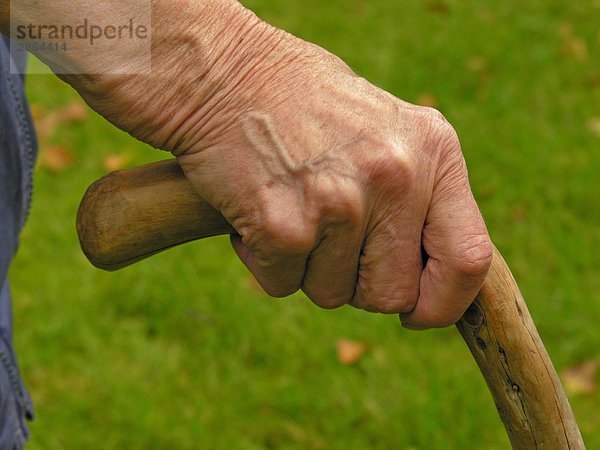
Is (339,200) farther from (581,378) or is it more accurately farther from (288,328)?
(581,378)

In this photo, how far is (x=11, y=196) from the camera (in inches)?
70.6

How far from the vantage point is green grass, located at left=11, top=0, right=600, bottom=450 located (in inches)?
121

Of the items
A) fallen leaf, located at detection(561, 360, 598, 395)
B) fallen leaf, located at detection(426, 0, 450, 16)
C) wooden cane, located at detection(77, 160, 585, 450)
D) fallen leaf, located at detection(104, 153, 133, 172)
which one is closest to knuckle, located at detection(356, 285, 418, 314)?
wooden cane, located at detection(77, 160, 585, 450)

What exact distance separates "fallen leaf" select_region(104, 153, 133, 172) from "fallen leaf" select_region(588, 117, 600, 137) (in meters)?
2.27

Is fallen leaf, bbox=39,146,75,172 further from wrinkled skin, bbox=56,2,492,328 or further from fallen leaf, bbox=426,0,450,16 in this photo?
wrinkled skin, bbox=56,2,492,328

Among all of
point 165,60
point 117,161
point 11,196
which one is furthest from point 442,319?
point 117,161

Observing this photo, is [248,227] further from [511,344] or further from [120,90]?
[511,344]

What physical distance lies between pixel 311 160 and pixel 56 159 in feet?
10.4

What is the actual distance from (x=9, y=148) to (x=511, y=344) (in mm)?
1023

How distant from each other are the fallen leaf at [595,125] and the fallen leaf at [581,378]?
154 centimetres

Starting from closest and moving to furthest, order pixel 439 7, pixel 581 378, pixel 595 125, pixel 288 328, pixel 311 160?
pixel 311 160 → pixel 581 378 → pixel 288 328 → pixel 595 125 → pixel 439 7

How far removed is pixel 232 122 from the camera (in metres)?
1.43

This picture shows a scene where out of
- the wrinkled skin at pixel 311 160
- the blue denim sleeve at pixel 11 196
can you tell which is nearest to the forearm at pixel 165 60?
the wrinkled skin at pixel 311 160

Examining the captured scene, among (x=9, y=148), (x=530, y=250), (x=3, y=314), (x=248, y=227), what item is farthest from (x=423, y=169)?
(x=530, y=250)
